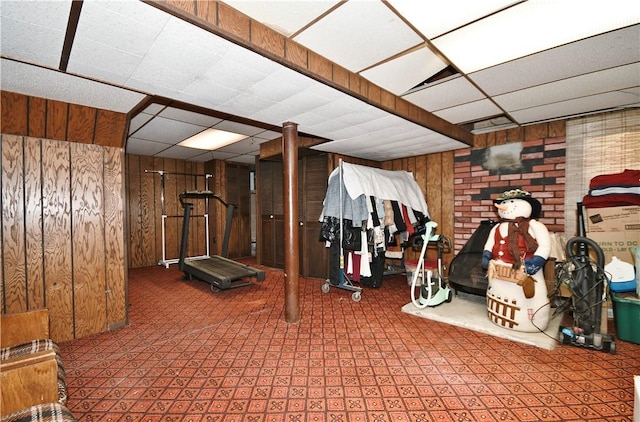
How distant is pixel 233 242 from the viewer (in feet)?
24.2

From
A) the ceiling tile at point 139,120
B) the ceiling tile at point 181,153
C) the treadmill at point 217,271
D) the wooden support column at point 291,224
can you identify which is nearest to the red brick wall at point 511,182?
the wooden support column at point 291,224

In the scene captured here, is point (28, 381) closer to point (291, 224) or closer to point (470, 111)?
point (291, 224)

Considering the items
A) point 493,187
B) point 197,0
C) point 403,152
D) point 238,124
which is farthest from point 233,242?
point 197,0

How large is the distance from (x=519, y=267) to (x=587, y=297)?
1.71 feet

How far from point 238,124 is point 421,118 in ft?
8.11

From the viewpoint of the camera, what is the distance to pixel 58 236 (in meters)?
2.71

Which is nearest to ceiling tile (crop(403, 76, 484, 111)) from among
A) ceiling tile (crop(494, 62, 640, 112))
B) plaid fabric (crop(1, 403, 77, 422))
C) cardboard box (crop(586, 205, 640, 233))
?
ceiling tile (crop(494, 62, 640, 112))

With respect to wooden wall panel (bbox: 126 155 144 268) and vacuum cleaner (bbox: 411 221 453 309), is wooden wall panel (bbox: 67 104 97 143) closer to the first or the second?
vacuum cleaner (bbox: 411 221 453 309)

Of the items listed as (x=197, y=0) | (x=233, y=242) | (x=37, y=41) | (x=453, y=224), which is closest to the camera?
(x=197, y=0)

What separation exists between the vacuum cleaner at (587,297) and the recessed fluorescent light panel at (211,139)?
4.50m

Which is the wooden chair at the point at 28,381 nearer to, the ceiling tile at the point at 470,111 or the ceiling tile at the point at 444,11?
the ceiling tile at the point at 444,11

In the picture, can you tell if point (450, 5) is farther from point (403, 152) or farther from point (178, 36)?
point (403, 152)

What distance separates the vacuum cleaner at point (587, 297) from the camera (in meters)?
2.42

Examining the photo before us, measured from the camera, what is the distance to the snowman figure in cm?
271
